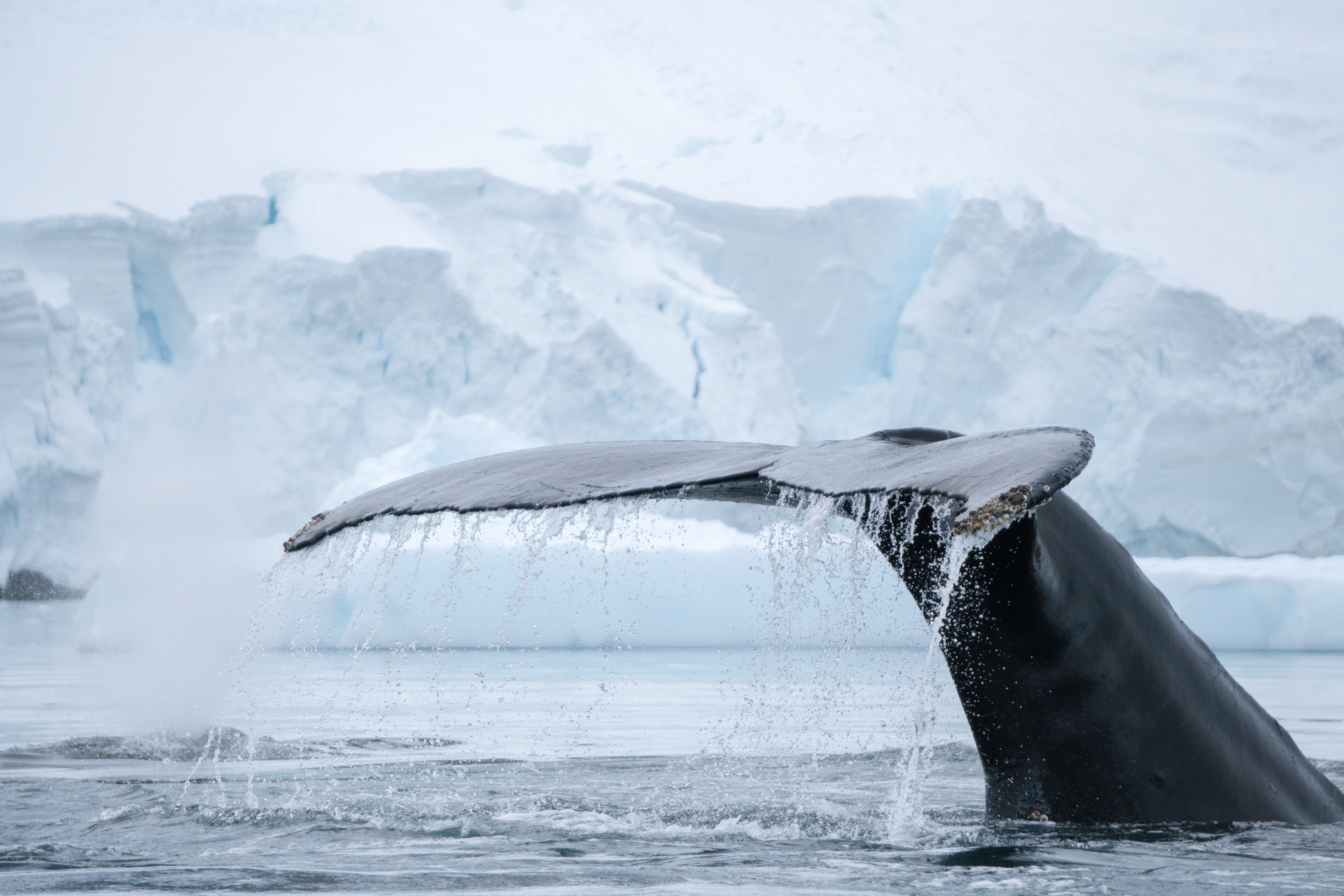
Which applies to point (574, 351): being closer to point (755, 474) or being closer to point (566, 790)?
point (566, 790)

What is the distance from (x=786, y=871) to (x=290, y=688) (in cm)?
888

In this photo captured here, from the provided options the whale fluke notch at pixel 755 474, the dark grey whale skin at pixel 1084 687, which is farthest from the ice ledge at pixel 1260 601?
the whale fluke notch at pixel 755 474

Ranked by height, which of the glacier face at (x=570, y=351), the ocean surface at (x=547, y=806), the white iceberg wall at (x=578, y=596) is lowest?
the ocean surface at (x=547, y=806)

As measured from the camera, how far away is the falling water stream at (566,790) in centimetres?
263

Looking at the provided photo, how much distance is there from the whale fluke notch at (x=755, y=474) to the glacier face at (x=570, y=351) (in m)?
15.7

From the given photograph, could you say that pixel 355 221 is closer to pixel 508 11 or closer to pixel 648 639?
pixel 648 639

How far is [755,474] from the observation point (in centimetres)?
213

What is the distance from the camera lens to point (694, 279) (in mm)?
Result: 22719

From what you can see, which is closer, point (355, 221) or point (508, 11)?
point (355, 221)

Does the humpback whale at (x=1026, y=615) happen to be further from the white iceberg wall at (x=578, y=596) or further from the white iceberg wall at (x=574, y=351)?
the white iceberg wall at (x=574, y=351)

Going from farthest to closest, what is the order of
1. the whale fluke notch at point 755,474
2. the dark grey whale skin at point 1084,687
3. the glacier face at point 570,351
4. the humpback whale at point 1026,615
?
the glacier face at point 570,351 < the dark grey whale skin at point 1084,687 < the humpback whale at point 1026,615 < the whale fluke notch at point 755,474

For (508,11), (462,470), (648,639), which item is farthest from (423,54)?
(462,470)

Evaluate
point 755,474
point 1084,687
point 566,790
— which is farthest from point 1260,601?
point 755,474

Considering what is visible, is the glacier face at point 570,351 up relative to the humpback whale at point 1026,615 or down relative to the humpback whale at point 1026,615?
up
